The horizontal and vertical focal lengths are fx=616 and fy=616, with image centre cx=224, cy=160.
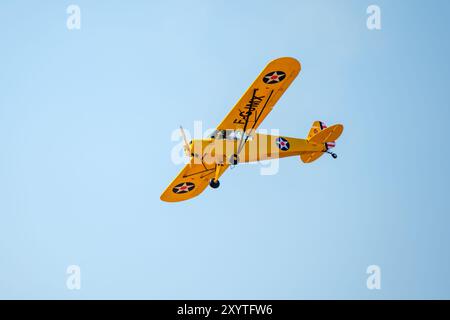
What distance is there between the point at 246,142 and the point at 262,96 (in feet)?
5.40

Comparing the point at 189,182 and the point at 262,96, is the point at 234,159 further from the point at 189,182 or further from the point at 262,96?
the point at 189,182

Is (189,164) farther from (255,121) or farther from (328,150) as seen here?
(328,150)

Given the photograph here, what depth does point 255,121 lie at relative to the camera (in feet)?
62.7

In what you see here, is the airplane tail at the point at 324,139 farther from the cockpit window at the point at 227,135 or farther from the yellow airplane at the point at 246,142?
the cockpit window at the point at 227,135

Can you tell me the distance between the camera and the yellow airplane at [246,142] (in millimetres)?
18156

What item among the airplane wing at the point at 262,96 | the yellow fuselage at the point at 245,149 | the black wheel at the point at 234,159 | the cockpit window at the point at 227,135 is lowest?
the black wheel at the point at 234,159

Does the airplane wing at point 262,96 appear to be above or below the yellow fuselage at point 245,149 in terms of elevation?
above

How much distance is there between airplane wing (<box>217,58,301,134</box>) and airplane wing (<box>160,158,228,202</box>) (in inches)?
90.0

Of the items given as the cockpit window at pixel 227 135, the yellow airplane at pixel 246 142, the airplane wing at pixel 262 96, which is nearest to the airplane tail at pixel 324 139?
the yellow airplane at pixel 246 142

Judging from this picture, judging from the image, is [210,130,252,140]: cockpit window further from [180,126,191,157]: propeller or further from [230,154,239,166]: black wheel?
[180,126,191,157]: propeller

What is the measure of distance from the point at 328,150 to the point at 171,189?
575 cm

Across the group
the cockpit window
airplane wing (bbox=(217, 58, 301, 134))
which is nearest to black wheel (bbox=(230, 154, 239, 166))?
the cockpit window
